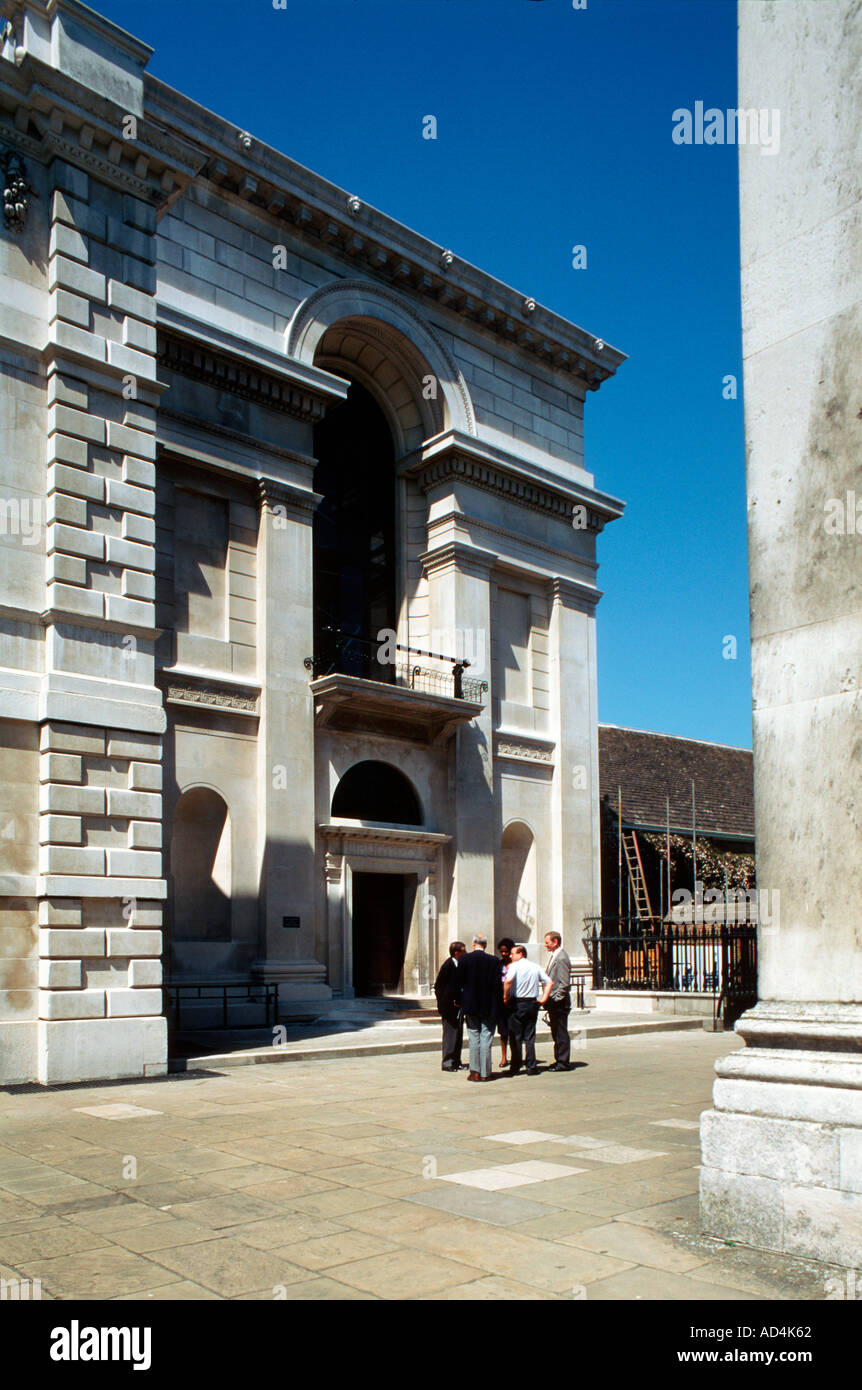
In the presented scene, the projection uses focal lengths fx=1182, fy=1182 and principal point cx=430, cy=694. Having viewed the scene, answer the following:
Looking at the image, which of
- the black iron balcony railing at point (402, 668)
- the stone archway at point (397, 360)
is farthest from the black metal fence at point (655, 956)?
the stone archway at point (397, 360)

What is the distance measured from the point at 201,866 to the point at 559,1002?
9552 millimetres

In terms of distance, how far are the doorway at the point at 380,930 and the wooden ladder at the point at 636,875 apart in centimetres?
1226

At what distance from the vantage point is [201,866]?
22.9 metres

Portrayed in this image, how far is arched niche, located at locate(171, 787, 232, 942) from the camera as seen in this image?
22328 mm

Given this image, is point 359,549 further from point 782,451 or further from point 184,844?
point 782,451

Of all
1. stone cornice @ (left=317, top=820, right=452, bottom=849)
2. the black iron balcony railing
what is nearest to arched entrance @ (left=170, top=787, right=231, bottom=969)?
stone cornice @ (left=317, top=820, right=452, bottom=849)

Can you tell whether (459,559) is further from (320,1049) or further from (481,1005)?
(481,1005)

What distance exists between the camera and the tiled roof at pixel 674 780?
142 feet

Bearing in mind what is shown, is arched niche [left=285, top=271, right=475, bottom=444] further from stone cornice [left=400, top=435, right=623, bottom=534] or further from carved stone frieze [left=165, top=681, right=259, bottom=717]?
carved stone frieze [left=165, top=681, right=259, bottom=717]

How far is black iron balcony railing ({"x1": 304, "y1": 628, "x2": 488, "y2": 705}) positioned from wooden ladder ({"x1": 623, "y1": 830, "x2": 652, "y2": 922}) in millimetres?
Answer: 12496

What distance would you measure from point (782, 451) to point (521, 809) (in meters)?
23.1

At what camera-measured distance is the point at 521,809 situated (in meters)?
29.5
